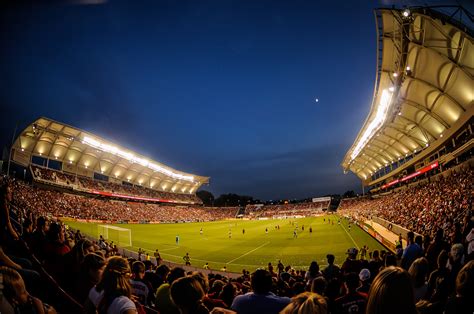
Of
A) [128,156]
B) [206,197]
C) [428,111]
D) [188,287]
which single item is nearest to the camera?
[188,287]

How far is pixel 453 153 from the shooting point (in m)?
29.7

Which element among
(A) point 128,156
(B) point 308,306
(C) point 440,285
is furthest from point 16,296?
(A) point 128,156

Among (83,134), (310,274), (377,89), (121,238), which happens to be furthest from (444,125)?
(83,134)

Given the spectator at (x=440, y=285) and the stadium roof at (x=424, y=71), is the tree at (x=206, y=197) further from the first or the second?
the spectator at (x=440, y=285)

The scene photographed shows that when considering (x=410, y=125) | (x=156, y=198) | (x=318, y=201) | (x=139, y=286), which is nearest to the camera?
(x=139, y=286)

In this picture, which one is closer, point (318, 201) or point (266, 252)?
point (266, 252)

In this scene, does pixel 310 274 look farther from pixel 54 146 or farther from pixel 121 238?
pixel 54 146

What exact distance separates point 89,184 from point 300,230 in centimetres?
5205

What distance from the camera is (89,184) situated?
6512cm

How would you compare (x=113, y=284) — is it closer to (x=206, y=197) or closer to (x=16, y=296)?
(x=16, y=296)

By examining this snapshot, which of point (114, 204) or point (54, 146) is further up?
point (54, 146)

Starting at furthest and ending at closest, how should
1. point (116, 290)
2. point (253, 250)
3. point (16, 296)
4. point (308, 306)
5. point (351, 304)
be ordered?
point (253, 250) < point (351, 304) < point (116, 290) < point (16, 296) < point (308, 306)

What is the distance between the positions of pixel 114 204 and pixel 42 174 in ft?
54.4

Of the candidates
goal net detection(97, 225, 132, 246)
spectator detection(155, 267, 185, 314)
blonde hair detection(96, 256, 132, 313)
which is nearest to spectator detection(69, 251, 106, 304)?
blonde hair detection(96, 256, 132, 313)
